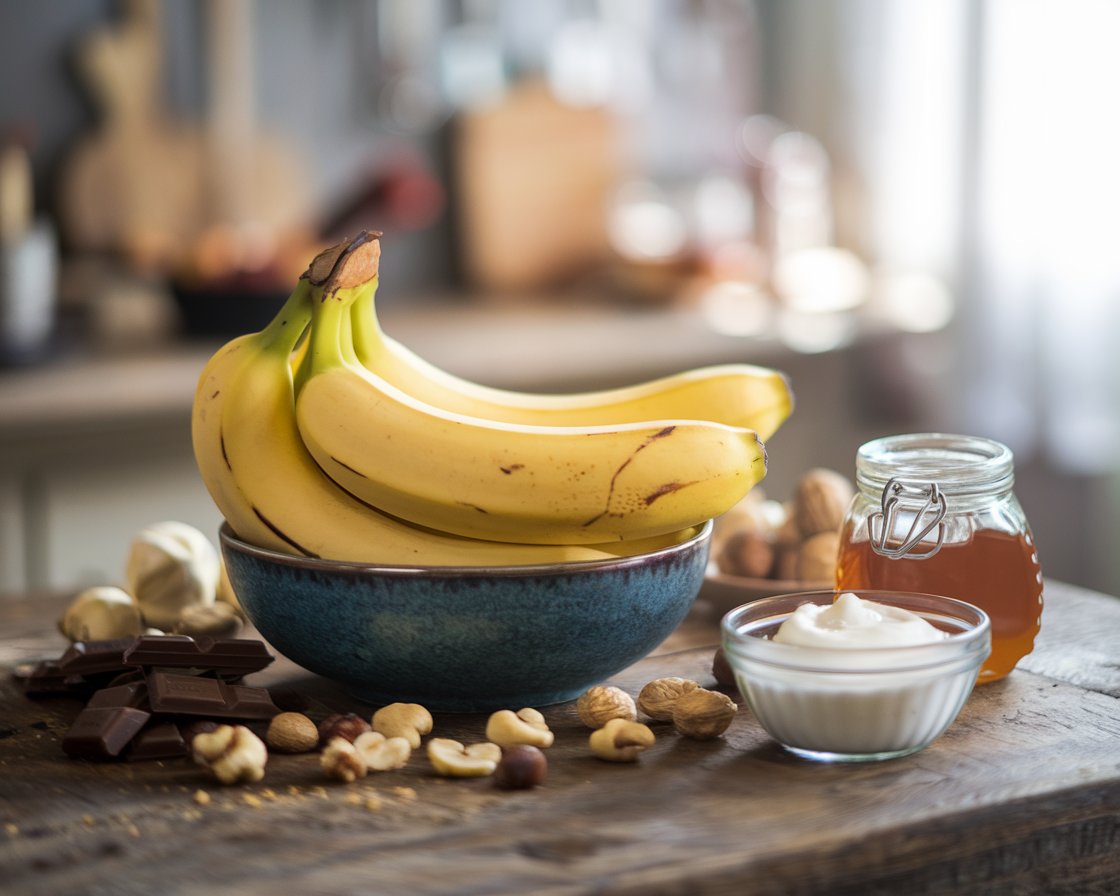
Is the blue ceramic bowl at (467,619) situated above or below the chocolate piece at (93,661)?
above

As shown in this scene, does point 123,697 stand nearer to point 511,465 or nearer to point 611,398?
point 511,465

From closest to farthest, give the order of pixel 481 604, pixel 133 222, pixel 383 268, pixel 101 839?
pixel 101 839, pixel 481 604, pixel 133 222, pixel 383 268

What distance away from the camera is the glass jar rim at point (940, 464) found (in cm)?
90

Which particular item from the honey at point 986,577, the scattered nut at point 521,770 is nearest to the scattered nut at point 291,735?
the scattered nut at point 521,770

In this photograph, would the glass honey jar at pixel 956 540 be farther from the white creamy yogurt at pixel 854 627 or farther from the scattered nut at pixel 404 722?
the scattered nut at pixel 404 722

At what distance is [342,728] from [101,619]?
32 cm

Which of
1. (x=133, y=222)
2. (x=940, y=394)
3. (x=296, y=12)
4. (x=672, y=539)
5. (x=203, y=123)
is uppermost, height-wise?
(x=296, y=12)

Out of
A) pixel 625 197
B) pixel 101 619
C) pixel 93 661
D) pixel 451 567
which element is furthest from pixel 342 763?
pixel 625 197

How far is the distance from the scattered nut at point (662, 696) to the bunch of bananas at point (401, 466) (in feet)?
0.29

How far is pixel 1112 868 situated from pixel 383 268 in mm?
2340

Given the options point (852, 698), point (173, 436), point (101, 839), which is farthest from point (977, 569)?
point (173, 436)

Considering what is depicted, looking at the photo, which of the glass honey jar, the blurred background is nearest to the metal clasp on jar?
the glass honey jar

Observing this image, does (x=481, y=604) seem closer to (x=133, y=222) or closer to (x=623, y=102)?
(x=133, y=222)

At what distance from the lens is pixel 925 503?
0.90 m
